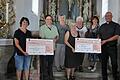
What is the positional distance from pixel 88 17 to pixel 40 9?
57.8 inches

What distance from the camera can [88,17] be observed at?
10.2m

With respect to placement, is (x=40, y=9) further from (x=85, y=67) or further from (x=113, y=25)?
(x=113, y=25)

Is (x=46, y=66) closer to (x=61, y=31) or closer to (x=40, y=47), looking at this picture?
(x=40, y=47)

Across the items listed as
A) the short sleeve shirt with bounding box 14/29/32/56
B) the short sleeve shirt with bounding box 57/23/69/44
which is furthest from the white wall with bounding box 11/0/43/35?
the short sleeve shirt with bounding box 14/29/32/56

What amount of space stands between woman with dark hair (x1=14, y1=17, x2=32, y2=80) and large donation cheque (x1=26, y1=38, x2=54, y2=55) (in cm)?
18

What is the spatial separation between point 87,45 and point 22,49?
159 cm

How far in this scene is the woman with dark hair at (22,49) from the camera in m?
7.60

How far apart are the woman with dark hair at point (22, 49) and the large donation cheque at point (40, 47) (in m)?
0.18

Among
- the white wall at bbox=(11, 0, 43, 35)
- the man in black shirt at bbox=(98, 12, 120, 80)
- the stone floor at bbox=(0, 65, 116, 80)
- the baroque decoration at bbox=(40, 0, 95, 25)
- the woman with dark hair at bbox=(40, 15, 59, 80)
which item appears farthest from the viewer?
the baroque decoration at bbox=(40, 0, 95, 25)

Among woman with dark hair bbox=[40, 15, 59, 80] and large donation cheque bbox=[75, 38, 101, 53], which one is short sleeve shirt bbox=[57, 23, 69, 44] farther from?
large donation cheque bbox=[75, 38, 101, 53]

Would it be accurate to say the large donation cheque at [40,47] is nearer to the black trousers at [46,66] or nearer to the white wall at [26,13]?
the black trousers at [46,66]

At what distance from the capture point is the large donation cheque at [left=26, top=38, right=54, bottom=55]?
26.0ft

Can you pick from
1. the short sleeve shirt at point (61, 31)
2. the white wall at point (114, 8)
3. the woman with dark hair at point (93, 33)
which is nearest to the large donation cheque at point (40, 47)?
the short sleeve shirt at point (61, 31)

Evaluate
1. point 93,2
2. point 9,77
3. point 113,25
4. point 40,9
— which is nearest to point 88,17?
point 93,2
